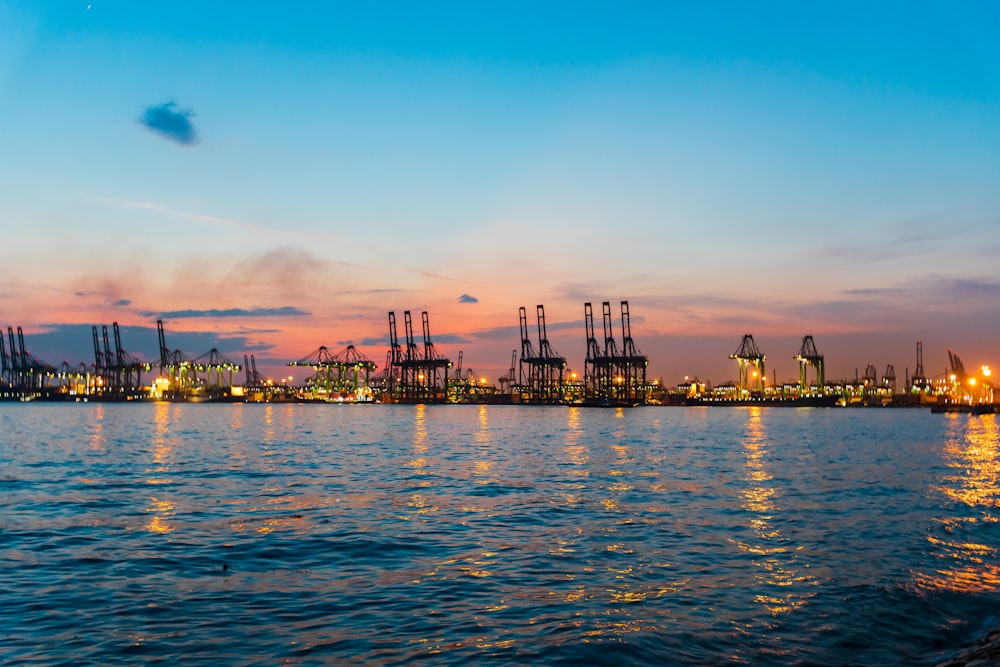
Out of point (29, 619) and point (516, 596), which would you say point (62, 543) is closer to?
point (29, 619)

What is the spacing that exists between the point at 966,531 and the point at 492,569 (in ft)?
45.8

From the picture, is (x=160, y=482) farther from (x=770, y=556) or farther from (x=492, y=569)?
(x=770, y=556)

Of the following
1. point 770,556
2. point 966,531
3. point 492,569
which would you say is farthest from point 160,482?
point 966,531

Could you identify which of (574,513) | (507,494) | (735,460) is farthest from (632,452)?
(574,513)

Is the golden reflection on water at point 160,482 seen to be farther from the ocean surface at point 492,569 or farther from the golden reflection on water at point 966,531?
the golden reflection on water at point 966,531

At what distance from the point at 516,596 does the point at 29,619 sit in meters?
7.54

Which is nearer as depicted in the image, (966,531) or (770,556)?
(770,556)

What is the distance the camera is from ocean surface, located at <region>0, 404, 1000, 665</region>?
1035cm

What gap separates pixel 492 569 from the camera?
584 inches

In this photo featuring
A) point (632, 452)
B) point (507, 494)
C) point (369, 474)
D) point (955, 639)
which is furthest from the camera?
point (632, 452)

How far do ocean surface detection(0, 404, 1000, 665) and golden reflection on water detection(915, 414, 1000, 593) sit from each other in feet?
0.35

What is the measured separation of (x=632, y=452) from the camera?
48781mm

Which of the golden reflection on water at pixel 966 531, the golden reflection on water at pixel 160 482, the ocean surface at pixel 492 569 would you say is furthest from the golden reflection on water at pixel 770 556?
the golden reflection on water at pixel 160 482

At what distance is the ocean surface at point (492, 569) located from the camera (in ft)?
34.0
